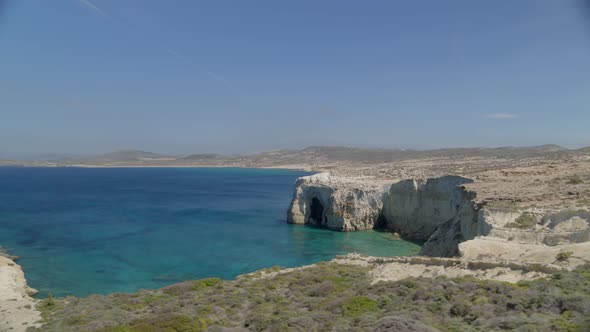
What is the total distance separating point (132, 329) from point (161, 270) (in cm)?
1751

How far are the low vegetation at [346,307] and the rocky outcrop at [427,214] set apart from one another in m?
6.18

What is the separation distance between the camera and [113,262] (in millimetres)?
28797

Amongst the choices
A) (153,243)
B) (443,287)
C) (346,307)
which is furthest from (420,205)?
(346,307)

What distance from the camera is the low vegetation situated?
29.7 feet

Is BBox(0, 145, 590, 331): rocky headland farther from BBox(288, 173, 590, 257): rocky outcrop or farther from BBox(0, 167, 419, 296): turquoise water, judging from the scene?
BBox(0, 167, 419, 296): turquoise water

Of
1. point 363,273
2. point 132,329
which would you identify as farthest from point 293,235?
point 132,329

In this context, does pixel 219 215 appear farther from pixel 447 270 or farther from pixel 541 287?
pixel 541 287

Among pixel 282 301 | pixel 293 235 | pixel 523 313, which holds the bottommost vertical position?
pixel 293 235

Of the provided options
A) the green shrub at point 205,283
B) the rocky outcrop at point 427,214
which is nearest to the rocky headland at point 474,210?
the rocky outcrop at point 427,214

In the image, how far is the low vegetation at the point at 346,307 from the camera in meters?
9.05

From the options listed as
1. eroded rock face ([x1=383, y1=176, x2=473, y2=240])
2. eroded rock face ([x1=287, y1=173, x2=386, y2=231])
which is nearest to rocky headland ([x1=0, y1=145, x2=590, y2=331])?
eroded rock face ([x1=383, y1=176, x2=473, y2=240])

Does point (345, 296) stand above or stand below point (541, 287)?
below

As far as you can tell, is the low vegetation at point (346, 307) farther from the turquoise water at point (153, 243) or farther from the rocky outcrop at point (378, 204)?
the rocky outcrop at point (378, 204)

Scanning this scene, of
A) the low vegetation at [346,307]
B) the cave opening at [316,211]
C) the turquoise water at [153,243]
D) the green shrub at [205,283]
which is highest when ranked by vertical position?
the low vegetation at [346,307]
